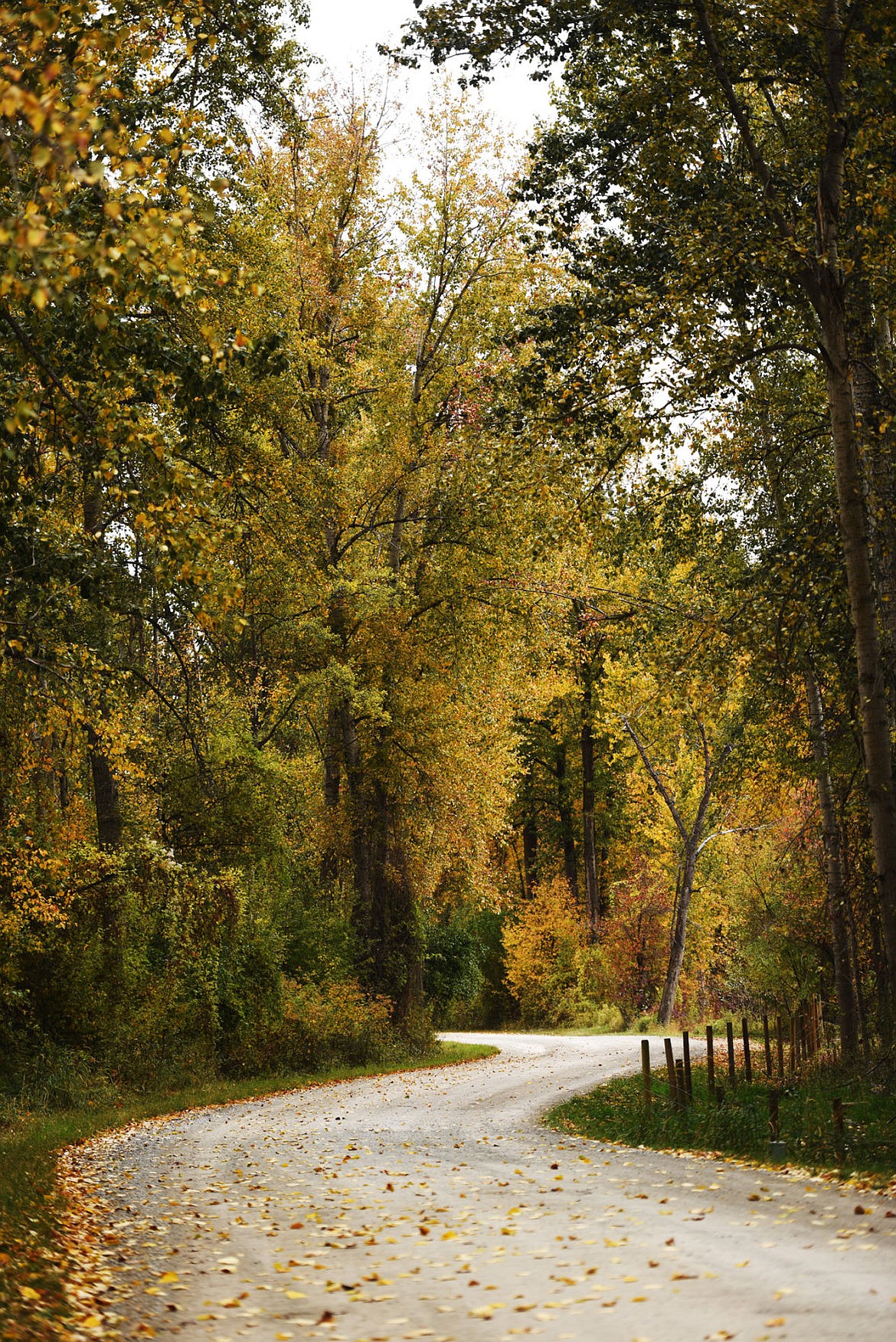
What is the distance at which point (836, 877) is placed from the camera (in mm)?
17000

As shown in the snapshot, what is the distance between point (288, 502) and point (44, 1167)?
781 centimetres

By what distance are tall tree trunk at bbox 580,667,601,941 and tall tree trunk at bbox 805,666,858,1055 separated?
20680 millimetres

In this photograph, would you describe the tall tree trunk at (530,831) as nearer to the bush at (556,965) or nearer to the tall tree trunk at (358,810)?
the bush at (556,965)

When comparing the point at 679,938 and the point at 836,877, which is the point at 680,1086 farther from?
the point at 679,938

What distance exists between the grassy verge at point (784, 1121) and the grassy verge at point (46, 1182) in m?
5.69

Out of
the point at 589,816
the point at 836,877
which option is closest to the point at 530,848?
the point at 589,816

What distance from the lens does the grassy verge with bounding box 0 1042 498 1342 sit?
5848 mm

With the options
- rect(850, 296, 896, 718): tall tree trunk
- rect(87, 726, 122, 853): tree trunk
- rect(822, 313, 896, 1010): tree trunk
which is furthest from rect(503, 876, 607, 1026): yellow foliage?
rect(822, 313, 896, 1010): tree trunk

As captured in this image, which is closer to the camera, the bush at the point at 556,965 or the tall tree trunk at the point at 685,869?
the tall tree trunk at the point at 685,869

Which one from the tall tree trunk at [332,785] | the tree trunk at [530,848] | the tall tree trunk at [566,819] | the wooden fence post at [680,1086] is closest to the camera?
the wooden fence post at [680,1086]

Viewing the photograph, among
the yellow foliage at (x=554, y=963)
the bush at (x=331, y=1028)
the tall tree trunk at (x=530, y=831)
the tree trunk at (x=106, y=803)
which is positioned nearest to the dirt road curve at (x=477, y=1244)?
the tree trunk at (x=106, y=803)

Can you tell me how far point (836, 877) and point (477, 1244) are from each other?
10.8 metres

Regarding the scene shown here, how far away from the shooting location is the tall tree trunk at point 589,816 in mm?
40531

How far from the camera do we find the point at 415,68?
1238cm
